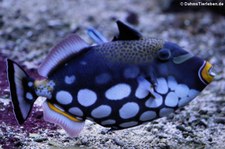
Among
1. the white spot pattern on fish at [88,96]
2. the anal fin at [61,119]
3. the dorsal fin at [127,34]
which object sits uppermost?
the dorsal fin at [127,34]

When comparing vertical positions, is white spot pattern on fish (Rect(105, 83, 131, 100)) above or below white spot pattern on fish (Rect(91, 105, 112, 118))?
above

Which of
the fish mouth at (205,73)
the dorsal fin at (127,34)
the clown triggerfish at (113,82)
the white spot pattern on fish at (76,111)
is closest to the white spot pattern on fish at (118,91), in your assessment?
the clown triggerfish at (113,82)

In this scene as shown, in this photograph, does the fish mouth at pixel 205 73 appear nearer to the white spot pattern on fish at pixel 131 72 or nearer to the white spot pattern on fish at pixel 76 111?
the white spot pattern on fish at pixel 131 72

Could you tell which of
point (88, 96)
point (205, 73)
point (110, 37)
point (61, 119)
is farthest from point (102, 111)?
point (110, 37)

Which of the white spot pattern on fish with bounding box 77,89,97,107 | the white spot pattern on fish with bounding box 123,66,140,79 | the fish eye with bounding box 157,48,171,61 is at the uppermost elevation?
the fish eye with bounding box 157,48,171,61

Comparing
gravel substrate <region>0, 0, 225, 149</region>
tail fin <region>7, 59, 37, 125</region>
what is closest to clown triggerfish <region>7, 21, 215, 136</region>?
tail fin <region>7, 59, 37, 125</region>

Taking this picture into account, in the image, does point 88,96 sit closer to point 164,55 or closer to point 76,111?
point 76,111

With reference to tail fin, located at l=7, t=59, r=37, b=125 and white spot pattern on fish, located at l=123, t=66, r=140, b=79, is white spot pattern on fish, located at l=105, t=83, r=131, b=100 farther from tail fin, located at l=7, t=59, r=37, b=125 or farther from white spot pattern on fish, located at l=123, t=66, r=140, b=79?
tail fin, located at l=7, t=59, r=37, b=125
